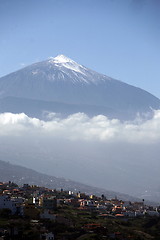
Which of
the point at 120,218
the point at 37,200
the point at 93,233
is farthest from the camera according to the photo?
the point at 37,200

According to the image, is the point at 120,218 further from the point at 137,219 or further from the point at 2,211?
the point at 2,211

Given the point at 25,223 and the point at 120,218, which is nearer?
the point at 25,223

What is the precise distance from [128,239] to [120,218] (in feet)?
93.5

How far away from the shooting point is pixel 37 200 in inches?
4309

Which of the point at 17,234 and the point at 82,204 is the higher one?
the point at 82,204

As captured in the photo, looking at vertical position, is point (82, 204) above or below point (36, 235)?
above

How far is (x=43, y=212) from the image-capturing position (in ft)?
276

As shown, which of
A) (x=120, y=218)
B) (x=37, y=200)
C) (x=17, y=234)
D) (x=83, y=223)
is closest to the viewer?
(x=17, y=234)

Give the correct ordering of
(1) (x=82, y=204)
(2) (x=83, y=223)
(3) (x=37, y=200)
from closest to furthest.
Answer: (2) (x=83, y=223) → (3) (x=37, y=200) → (1) (x=82, y=204)

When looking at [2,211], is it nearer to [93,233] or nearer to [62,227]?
[62,227]

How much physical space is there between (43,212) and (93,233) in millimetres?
15635

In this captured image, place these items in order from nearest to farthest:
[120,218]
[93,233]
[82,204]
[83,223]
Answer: [93,233]
[83,223]
[120,218]
[82,204]

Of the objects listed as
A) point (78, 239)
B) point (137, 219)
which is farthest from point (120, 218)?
point (78, 239)

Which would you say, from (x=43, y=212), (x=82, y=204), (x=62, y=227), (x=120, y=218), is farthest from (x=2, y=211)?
(x=82, y=204)
